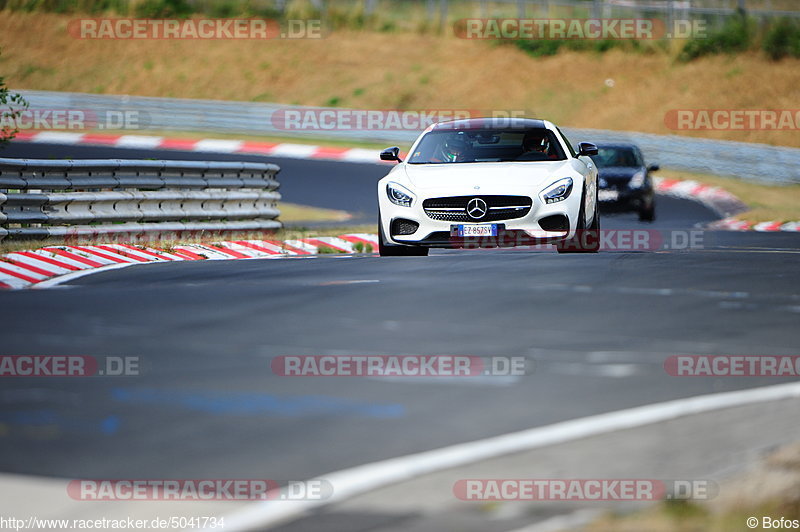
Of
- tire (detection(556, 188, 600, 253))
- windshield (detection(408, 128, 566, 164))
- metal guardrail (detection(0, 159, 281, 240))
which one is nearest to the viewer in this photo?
tire (detection(556, 188, 600, 253))

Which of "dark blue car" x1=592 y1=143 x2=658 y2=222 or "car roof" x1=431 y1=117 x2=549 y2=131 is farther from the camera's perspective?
"dark blue car" x1=592 y1=143 x2=658 y2=222

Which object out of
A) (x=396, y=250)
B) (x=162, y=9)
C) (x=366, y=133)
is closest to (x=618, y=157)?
(x=396, y=250)

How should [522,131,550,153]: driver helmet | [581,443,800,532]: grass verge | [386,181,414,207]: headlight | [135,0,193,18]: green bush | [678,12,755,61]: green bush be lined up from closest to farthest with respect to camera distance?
[581,443,800,532]: grass verge < [386,181,414,207]: headlight < [522,131,550,153]: driver helmet < [678,12,755,61]: green bush < [135,0,193,18]: green bush

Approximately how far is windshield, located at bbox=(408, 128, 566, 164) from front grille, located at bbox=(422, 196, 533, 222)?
95cm

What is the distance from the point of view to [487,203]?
1374cm

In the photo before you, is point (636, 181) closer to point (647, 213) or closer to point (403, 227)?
point (647, 213)

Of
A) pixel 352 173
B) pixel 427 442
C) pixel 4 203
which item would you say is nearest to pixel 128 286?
pixel 4 203

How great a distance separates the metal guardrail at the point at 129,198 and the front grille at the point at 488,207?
15.8 ft

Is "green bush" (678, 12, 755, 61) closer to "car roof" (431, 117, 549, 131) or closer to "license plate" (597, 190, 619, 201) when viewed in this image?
"license plate" (597, 190, 619, 201)

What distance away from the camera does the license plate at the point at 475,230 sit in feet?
44.8

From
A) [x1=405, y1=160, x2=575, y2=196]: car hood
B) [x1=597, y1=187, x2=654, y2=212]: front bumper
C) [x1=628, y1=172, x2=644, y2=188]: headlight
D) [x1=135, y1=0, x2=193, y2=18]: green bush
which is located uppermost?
[x1=135, y1=0, x2=193, y2=18]: green bush

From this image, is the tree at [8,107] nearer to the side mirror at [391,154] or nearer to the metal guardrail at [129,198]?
the metal guardrail at [129,198]

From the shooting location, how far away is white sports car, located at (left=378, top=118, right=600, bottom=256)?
13688 millimetres


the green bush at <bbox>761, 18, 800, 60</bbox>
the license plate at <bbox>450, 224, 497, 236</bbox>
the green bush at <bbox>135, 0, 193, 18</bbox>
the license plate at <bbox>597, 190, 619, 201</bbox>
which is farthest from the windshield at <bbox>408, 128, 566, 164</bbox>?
the green bush at <bbox>135, 0, 193, 18</bbox>
